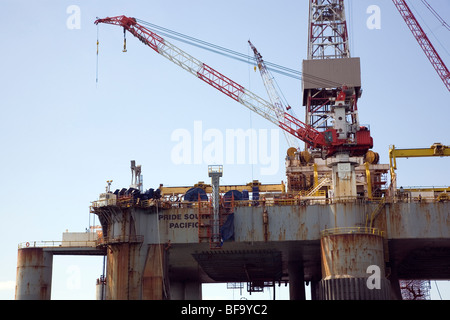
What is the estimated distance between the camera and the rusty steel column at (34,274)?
7306 cm

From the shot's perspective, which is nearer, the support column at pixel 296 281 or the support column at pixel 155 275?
the support column at pixel 155 275

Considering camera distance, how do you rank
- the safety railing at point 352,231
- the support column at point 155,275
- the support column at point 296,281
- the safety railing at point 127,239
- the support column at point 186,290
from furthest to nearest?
the support column at point 186,290
the support column at point 296,281
the safety railing at point 127,239
the support column at point 155,275
the safety railing at point 352,231

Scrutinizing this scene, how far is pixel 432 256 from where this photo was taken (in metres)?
73.4

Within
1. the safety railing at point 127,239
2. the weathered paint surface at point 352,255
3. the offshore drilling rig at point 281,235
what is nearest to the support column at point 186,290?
the offshore drilling rig at point 281,235

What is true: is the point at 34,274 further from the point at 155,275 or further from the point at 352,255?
the point at 352,255

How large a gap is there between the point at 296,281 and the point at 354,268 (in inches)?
656

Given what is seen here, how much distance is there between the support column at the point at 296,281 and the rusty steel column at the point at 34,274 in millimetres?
28274

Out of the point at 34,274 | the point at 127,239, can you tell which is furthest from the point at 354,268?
the point at 34,274

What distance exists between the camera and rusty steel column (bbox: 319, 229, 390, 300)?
58.9 meters

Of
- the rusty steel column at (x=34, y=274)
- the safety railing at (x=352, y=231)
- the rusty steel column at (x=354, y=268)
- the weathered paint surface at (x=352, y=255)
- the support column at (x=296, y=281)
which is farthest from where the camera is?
the support column at (x=296, y=281)

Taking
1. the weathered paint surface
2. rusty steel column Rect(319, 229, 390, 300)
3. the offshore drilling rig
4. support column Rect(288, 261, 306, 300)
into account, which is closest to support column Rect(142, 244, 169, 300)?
the offshore drilling rig

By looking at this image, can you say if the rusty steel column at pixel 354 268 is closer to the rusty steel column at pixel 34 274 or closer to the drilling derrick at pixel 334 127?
the drilling derrick at pixel 334 127

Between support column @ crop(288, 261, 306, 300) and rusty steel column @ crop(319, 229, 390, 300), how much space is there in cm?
1306
